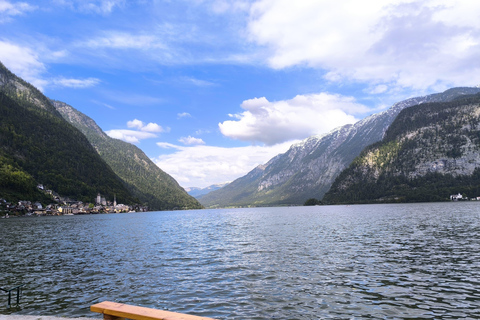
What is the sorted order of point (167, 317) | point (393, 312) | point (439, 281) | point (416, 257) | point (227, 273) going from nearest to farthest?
point (167, 317)
point (393, 312)
point (439, 281)
point (227, 273)
point (416, 257)

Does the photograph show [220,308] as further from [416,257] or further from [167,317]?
[416,257]

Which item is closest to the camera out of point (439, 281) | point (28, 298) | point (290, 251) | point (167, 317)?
point (167, 317)

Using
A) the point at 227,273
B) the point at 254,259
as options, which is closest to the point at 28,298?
the point at 227,273

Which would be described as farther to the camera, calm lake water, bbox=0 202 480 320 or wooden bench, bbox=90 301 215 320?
calm lake water, bbox=0 202 480 320

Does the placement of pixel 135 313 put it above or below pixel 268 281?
above

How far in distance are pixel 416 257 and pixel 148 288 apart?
2919 cm

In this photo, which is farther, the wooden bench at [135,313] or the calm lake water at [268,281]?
the calm lake water at [268,281]

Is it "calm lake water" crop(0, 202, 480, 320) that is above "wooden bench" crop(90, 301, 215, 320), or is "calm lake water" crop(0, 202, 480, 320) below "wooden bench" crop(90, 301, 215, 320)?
below

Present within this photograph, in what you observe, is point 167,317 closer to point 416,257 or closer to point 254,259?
point 254,259

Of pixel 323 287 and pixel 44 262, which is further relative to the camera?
pixel 44 262

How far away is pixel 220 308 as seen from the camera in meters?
18.2

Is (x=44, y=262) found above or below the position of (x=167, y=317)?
below

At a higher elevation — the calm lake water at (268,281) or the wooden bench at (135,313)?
the wooden bench at (135,313)

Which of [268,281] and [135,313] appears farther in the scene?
[268,281]
